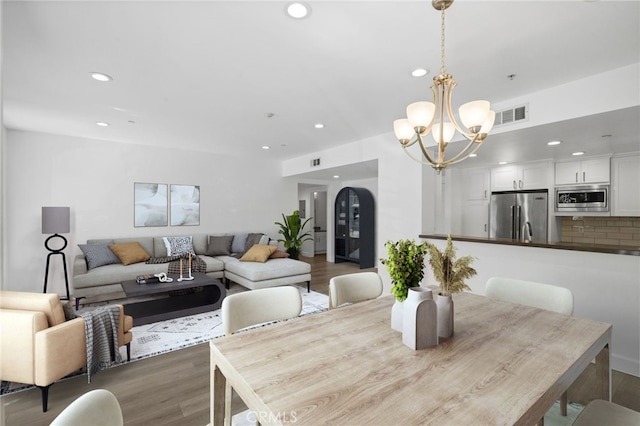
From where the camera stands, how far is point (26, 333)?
1922mm

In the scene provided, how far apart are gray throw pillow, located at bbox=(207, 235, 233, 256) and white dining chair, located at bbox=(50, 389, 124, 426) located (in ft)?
16.0

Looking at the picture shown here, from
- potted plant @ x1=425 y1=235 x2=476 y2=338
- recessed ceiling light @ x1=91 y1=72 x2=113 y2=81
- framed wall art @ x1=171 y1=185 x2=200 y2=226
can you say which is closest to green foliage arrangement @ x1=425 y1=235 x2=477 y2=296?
potted plant @ x1=425 y1=235 x2=476 y2=338

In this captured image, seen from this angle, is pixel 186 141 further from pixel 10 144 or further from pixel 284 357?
pixel 284 357

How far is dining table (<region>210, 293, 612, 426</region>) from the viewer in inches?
32.9

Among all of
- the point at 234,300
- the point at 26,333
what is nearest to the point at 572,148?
the point at 234,300

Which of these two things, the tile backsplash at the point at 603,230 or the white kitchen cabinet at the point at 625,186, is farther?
the tile backsplash at the point at 603,230

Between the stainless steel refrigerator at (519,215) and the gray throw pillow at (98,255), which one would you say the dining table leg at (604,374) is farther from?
the gray throw pillow at (98,255)

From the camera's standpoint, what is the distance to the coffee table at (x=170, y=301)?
3381 millimetres

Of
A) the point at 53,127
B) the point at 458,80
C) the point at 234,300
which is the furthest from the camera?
the point at 53,127

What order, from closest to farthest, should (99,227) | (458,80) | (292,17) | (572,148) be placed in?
1. (292,17)
2. (458,80)
3. (572,148)
4. (99,227)

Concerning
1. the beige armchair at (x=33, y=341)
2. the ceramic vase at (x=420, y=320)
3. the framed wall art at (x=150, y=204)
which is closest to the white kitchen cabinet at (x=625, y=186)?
the ceramic vase at (x=420, y=320)

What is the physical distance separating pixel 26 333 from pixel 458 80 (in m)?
3.71

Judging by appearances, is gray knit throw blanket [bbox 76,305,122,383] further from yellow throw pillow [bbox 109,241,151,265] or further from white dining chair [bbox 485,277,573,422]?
white dining chair [bbox 485,277,573,422]

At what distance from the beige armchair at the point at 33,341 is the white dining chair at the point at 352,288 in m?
1.85
